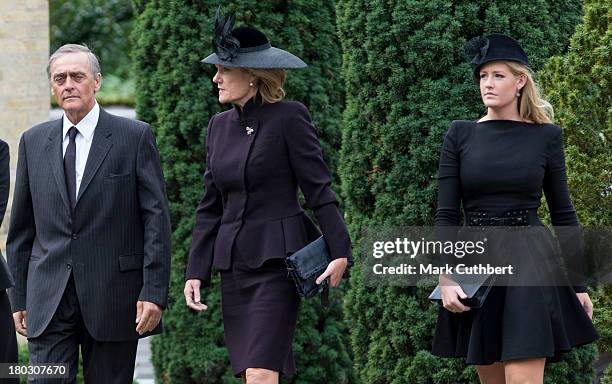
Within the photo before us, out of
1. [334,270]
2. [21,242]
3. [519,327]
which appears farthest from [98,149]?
[519,327]

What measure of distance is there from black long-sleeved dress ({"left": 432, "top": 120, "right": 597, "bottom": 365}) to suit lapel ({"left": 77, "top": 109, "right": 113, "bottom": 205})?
1.55 m

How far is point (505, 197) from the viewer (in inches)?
225

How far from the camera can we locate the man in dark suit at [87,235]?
5.98 meters

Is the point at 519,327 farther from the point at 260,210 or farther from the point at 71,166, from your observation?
the point at 71,166

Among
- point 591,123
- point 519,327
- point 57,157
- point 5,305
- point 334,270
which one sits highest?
point 591,123

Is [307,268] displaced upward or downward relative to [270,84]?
downward

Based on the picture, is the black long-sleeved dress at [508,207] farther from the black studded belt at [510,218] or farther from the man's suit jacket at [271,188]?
the man's suit jacket at [271,188]

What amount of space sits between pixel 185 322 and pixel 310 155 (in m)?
3.07

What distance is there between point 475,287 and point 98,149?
72.3 inches

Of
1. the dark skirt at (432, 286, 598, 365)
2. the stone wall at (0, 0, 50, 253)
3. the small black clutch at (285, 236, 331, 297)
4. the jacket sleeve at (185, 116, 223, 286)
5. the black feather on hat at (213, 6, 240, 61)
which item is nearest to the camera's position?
the dark skirt at (432, 286, 598, 365)

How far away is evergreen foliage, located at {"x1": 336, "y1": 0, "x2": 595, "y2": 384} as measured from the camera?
6926mm

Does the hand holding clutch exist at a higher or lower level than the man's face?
lower

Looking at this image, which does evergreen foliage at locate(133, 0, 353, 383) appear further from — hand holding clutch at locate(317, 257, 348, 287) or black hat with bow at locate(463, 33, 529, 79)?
black hat with bow at locate(463, 33, 529, 79)

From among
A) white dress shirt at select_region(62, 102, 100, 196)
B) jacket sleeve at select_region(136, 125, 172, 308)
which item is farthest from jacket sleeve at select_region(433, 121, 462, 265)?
white dress shirt at select_region(62, 102, 100, 196)
